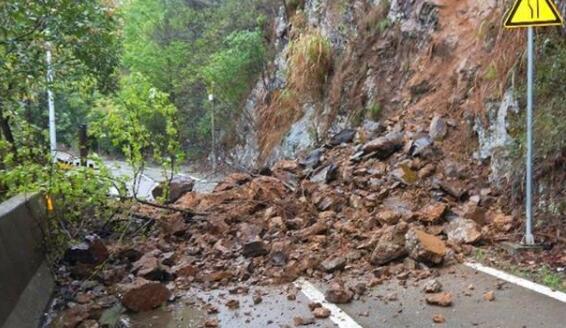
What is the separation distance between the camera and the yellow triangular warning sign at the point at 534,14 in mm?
6195

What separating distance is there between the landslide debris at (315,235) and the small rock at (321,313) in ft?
0.04

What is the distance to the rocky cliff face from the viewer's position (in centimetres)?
872

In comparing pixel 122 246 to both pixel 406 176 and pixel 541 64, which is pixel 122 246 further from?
pixel 541 64

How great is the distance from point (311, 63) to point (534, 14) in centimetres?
973

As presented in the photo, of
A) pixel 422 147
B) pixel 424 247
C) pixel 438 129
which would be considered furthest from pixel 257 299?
pixel 438 129

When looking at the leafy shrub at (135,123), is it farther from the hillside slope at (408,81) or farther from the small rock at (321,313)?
the hillside slope at (408,81)

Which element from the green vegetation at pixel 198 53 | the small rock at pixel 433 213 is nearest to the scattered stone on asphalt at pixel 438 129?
the small rock at pixel 433 213

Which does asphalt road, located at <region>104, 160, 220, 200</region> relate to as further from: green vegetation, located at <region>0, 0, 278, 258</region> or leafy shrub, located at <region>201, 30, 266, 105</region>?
green vegetation, located at <region>0, 0, 278, 258</region>

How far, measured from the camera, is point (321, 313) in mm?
5031

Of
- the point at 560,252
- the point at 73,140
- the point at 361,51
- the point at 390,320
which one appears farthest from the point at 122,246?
the point at 73,140

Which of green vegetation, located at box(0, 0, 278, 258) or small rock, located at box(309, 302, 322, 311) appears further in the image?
green vegetation, located at box(0, 0, 278, 258)

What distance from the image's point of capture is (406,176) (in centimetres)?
855

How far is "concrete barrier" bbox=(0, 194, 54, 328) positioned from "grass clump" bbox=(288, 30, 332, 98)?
402 inches

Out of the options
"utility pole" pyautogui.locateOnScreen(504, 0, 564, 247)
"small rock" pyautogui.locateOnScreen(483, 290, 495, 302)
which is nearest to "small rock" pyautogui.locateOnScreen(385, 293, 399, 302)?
"small rock" pyautogui.locateOnScreen(483, 290, 495, 302)
